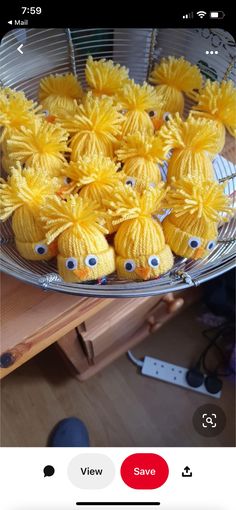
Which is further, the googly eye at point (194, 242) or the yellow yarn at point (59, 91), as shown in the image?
the yellow yarn at point (59, 91)

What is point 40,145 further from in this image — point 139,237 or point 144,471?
point 144,471

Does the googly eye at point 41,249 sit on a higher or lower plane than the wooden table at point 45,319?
higher

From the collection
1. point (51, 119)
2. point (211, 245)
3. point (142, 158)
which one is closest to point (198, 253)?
point (211, 245)

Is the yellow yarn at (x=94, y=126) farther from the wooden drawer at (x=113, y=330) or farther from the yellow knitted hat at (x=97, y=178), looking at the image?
the wooden drawer at (x=113, y=330)

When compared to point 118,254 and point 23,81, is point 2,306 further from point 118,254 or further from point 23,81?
point 23,81

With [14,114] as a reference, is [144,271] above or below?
below

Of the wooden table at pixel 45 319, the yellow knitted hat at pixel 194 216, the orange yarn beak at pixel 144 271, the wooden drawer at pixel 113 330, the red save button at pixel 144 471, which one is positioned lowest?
the wooden drawer at pixel 113 330
